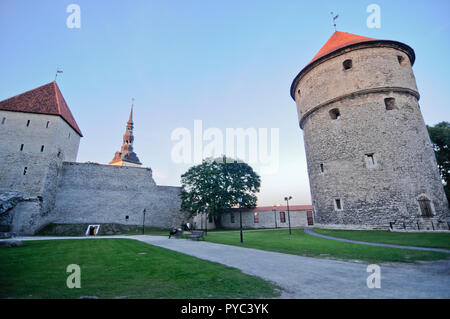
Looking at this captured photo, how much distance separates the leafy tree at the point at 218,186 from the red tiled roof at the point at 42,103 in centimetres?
1700

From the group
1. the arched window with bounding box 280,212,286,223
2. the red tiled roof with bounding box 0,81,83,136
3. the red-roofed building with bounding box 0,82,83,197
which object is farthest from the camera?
the arched window with bounding box 280,212,286,223

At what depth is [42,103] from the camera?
24469mm

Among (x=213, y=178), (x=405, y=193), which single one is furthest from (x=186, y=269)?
(x=213, y=178)

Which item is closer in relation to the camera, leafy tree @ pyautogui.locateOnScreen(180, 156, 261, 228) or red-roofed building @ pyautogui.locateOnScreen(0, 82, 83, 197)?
red-roofed building @ pyautogui.locateOnScreen(0, 82, 83, 197)

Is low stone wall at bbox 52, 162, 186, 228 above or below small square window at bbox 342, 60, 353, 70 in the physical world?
below

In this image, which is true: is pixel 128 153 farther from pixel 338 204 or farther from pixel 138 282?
pixel 138 282

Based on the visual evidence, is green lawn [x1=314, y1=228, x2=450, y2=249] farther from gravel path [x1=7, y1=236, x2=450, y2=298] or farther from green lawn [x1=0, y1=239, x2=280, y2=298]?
green lawn [x1=0, y1=239, x2=280, y2=298]

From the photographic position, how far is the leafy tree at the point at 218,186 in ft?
90.8

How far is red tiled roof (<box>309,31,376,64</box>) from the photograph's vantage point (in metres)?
17.7

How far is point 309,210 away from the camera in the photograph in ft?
101

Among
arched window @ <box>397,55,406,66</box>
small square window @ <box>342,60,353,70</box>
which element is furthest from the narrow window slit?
arched window @ <box>397,55,406,66</box>

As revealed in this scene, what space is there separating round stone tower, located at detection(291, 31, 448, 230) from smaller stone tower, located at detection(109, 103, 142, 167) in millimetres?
45144
